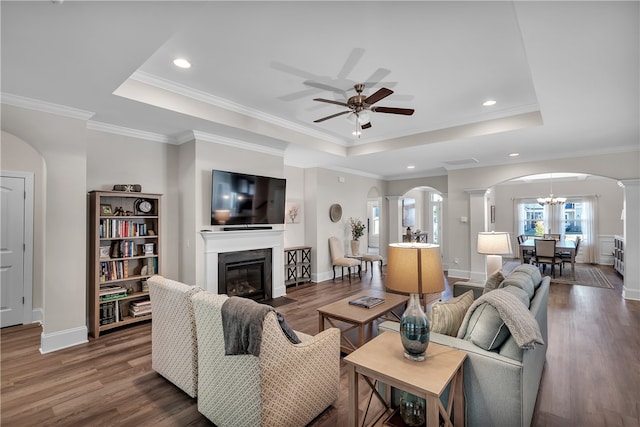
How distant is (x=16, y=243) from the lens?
4.01m

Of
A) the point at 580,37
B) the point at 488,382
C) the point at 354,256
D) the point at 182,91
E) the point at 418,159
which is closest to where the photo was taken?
the point at 488,382

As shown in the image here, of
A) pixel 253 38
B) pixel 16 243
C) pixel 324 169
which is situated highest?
pixel 253 38

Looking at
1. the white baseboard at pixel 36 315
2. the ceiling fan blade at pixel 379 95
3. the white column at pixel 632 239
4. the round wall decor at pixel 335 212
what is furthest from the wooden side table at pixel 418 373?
the white column at pixel 632 239

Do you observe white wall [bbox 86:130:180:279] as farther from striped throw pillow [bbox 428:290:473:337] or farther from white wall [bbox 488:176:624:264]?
white wall [bbox 488:176:624:264]

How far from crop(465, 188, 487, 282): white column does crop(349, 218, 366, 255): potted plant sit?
2469 millimetres

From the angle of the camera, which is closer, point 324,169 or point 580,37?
point 580,37

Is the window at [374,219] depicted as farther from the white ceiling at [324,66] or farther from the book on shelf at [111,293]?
the book on shelf at [111,293]

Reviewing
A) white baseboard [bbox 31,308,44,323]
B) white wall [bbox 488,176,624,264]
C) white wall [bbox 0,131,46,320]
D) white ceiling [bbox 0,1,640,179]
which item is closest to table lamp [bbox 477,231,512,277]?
white ceiling [bbox 0,1,640,179]

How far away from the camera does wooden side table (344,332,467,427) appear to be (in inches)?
59.5

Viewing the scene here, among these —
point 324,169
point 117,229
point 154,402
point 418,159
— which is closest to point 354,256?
point 324,169

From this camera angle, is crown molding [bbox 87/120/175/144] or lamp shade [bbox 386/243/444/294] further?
crown molding [bbox 87/120/175/144]

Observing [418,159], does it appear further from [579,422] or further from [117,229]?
[117,229]

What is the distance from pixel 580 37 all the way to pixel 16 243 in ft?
20.6

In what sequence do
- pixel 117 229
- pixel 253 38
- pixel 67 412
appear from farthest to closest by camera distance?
pixel 117 229, pixel 253 38, pixel 67 412
